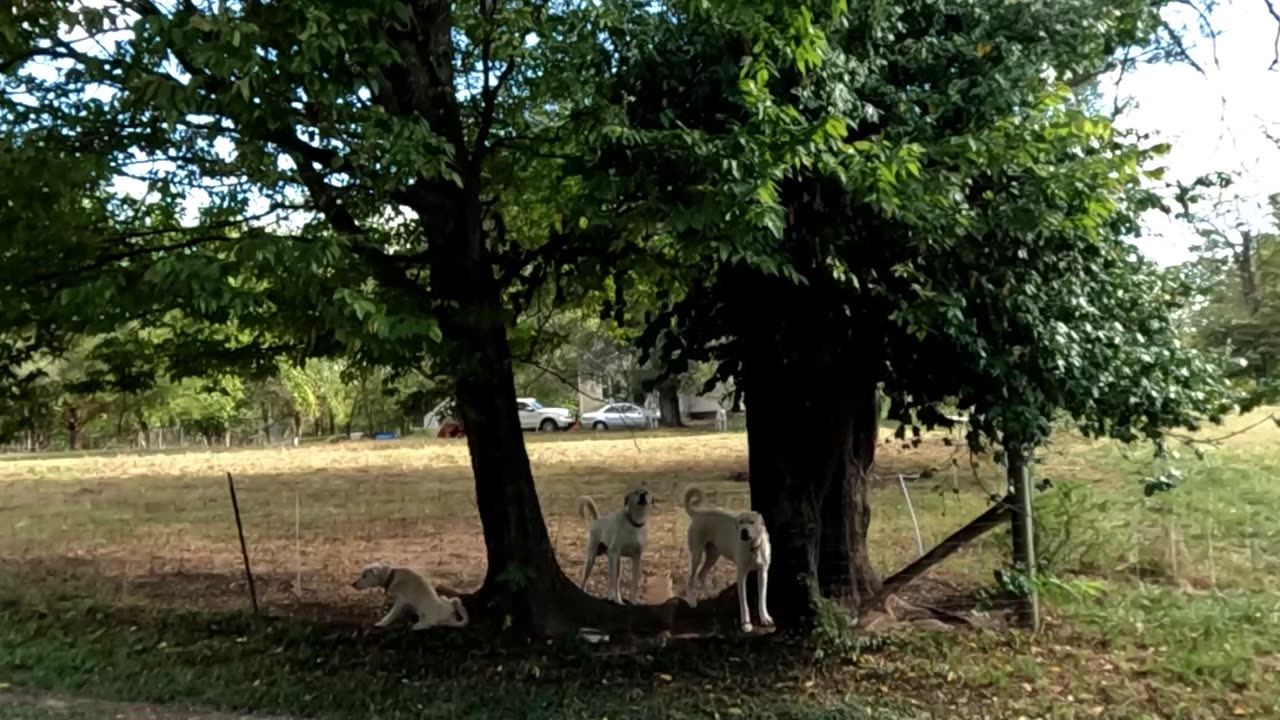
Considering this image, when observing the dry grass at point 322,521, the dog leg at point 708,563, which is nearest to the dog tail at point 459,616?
the dry grass at point 322,521

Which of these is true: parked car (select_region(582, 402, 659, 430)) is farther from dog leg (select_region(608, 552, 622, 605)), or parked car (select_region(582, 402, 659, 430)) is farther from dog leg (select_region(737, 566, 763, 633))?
dog leg (select_region(737, 566, 763, 633))

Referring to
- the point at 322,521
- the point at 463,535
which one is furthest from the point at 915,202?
the point at 322,521

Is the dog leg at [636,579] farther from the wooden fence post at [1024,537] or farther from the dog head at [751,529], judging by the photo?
the wooden fence post at [1024,537]

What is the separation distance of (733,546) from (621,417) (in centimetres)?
3723

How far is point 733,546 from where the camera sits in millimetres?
7469

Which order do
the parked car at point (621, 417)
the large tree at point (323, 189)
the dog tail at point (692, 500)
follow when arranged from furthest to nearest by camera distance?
the parked car at point (621, 417) → the dog tail at point (692, 500) → the large tree at point (323, 189)

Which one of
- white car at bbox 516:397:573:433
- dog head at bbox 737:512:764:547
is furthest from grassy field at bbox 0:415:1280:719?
white car at bbox 516:397:573:433

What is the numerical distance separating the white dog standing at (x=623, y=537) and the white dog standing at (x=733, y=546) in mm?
380

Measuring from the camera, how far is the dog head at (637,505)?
7.70 m

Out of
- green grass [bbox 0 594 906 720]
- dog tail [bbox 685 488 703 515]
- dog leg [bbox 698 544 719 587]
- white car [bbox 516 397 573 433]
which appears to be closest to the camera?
green grass [bbox 0 594 906 720]

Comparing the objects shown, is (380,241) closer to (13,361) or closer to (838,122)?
(13,361)

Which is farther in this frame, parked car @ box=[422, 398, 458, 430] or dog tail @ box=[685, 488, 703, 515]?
parked car @ box=[422, 398, 458, 430]

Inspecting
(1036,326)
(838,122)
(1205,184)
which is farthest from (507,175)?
(1205,184)

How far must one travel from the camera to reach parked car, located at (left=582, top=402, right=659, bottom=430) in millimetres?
42688
